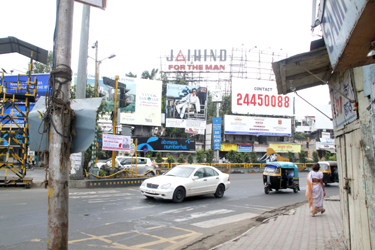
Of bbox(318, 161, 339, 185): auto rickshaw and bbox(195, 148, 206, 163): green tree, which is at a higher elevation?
bbox(195, 148, 206, 163): green tree

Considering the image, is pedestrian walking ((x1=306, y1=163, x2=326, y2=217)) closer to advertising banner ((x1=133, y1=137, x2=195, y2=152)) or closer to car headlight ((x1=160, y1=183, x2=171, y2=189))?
car headlight ((x1=160, y1=183, x2=171, y2=189))

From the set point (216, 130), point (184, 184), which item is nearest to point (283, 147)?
point (216, 130)

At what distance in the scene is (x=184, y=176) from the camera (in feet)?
36.8

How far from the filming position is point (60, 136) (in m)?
3.43

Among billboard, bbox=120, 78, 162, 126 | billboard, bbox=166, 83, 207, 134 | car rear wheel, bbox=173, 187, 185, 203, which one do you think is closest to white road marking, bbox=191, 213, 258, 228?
car rear wheel, bbox=173, 187, 185, 203

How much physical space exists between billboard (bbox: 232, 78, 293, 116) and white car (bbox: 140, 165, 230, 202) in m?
32.5

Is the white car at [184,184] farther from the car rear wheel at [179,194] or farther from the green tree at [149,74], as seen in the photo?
the green tree at [149,74]

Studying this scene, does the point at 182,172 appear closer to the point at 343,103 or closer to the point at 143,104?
the point at 343,103

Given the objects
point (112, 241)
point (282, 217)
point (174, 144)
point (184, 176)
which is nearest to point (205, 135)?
point (174, 144)

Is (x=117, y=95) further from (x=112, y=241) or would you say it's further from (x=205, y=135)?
(x=205, y=135)

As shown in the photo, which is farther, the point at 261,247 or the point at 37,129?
the point at 261,247

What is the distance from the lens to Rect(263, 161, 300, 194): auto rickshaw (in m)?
13.8

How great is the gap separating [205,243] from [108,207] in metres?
4.65

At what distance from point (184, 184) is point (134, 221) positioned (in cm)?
341
